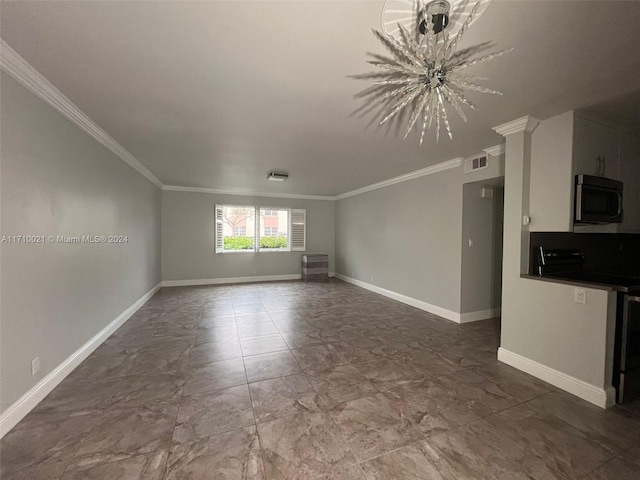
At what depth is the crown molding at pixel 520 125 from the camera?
2514 mm

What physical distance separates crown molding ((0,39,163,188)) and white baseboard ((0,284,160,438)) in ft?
7.51

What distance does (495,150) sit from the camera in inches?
136

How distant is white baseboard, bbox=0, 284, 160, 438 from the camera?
1736 mm

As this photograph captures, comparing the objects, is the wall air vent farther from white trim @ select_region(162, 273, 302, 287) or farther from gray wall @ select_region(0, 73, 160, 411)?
white trim @ select_region(162, 273, 302, 287)

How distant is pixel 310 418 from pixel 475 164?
12.6ft

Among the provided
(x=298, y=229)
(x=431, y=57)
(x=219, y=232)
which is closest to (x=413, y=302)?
(x=298, y=229)

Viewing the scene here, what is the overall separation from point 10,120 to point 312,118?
7.41ft

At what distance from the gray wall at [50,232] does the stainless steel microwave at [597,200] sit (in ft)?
14.9

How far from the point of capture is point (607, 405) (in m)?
2.07

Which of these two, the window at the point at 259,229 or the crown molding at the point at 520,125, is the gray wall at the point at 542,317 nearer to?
the crown molding at the point at 520,125

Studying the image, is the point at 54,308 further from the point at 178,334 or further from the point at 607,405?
the point at 607,405

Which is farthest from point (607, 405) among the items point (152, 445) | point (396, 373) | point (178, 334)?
point (178, 334)

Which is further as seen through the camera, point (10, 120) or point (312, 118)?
point (312, 118)

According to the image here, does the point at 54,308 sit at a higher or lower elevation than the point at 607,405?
higher
